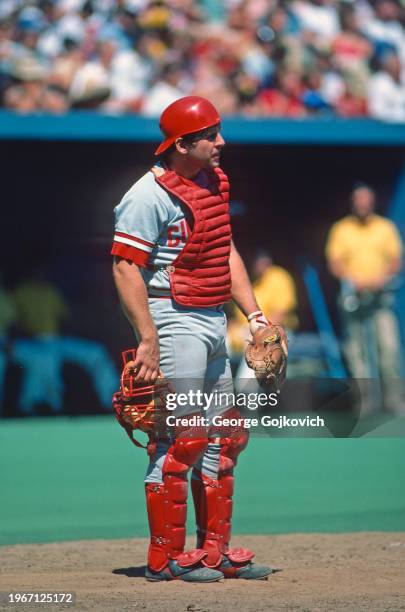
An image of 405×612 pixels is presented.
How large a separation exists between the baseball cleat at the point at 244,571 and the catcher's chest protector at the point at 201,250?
101 cm

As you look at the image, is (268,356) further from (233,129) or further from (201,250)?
(233,129)

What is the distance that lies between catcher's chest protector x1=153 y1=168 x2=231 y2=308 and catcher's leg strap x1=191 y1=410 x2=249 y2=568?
51 cm

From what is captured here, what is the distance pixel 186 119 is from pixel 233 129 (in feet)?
22.9

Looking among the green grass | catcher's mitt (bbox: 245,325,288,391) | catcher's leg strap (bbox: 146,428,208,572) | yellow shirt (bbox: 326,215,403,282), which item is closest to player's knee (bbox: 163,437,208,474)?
catcher's leg strap (bbox: 146,428,208,572)

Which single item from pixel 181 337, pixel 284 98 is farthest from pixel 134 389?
pixel 284 98

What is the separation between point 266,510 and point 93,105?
5.91m

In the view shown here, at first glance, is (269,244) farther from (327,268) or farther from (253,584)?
(253,584)

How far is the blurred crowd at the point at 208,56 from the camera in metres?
11.0

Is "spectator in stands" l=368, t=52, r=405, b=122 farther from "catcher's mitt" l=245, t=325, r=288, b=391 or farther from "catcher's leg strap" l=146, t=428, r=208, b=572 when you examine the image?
"catcher's leg strap" l=146, t=428, r=208, b=572

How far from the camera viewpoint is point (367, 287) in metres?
10.5

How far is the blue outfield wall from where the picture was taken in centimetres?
1062

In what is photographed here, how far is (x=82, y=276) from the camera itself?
1301cm

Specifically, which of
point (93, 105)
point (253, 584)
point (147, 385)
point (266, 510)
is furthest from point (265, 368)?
point (93, 105)

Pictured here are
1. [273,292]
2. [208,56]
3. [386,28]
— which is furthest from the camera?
[386,28]
